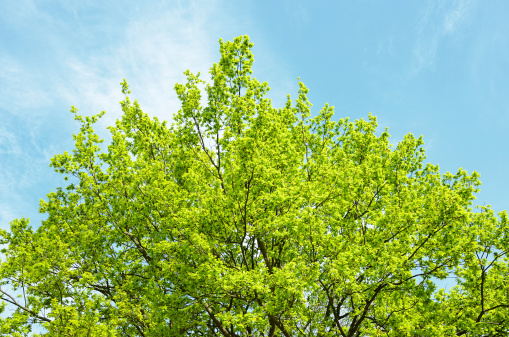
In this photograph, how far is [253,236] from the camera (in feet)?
48.2

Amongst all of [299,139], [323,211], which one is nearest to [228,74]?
[299,139]

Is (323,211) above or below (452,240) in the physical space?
above

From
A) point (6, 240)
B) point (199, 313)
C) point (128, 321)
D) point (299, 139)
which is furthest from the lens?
point (299, 139)

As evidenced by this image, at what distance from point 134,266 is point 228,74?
9531 millimetres

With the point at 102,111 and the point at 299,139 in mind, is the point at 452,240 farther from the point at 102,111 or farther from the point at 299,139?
the point at 102,111

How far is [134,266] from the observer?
16688mm

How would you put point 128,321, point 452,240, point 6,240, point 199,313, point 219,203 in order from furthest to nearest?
point 6,240 → point 199,313 → point 128,321 → point 219,203 → point 452,240

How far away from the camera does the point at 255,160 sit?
1295 centimetres

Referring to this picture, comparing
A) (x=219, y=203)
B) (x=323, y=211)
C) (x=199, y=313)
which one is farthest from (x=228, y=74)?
(x=199, y=313)

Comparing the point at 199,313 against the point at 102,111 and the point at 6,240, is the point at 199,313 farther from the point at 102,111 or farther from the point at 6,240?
the point at 102,111

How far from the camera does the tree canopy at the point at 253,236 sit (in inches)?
501

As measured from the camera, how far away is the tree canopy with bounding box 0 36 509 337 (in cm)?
1273

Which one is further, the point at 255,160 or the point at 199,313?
the point at 199,313

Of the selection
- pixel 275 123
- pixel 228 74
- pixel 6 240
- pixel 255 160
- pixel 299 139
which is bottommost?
pixel 255 160
